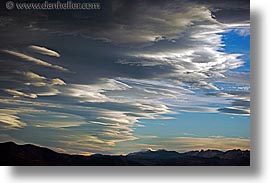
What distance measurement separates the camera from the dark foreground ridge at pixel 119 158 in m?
2.11

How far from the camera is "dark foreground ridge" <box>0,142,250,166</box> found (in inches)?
83.1

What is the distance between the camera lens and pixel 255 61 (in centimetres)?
217

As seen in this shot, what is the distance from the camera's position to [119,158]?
213 cm

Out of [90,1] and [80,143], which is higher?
[90,1]

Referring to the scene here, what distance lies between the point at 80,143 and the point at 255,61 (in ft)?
3.25

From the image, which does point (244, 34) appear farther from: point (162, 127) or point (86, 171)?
point (86, 171)

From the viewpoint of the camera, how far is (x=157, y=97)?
2146 millimetres

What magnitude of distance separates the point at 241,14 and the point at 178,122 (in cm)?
63
